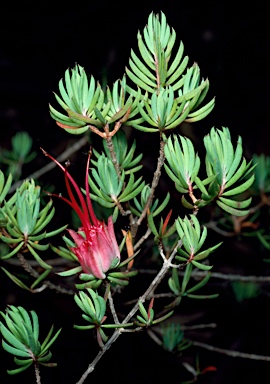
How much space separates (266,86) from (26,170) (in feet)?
2.58

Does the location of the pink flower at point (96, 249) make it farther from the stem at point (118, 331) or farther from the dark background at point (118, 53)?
the dark background at point (118, 53)

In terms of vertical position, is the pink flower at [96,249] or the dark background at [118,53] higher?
the dark background at [118,53]

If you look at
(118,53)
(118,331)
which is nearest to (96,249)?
(118,331)

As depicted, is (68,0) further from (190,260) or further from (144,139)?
(190,260)

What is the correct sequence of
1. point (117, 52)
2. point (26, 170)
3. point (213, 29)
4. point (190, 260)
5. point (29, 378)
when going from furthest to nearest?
point (213, 29)
point (117, 52)
point (26, 170)
point (29, 378)
point (190, 260)

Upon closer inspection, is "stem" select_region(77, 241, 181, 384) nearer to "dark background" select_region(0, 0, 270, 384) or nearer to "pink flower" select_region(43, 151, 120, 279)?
"pink flower" select_region(43, 151, 120, 279)

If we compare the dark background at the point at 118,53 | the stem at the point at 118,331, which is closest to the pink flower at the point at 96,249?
the stem at the point at 118,331

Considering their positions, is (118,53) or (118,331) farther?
(118,53)

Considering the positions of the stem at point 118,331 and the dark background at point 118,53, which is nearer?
the stem at point 118,331

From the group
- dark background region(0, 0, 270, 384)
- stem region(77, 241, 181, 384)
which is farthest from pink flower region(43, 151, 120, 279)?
dark background region(0, 0, 270, 384)

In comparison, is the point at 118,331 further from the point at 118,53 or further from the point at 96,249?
the point at 118,53

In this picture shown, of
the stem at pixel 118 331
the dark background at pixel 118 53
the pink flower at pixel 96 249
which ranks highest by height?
the dark background at pixel 118 53

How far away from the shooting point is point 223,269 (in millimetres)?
1356

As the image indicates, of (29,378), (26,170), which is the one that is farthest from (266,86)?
(29,378)
